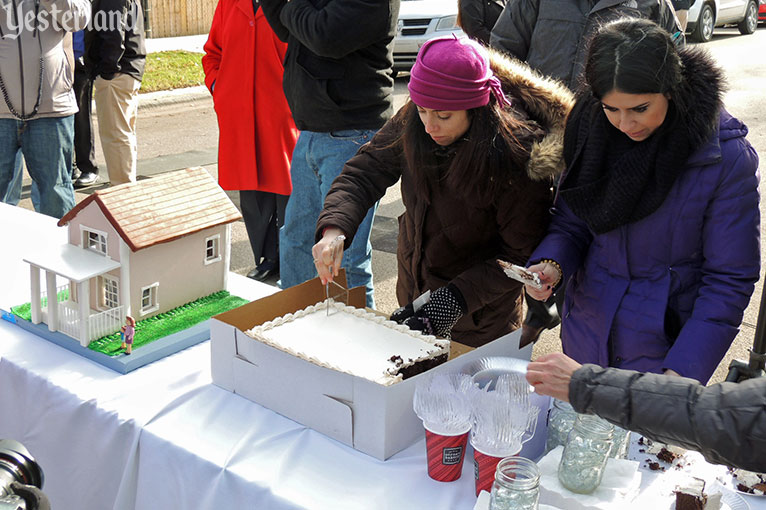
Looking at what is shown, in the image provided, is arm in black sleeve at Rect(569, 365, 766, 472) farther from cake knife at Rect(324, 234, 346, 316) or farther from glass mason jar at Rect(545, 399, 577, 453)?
cake knife at Rect(324, 234, 346, 316)

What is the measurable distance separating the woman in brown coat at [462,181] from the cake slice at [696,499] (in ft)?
2.76

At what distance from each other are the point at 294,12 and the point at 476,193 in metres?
1.21

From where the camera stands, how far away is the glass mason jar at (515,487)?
1.39m

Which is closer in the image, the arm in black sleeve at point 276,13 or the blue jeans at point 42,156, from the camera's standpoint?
the arm in black sleeve at point 276,13

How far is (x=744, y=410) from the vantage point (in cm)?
125

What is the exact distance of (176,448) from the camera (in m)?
1.76

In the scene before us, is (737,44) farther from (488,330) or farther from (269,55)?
(488,330)

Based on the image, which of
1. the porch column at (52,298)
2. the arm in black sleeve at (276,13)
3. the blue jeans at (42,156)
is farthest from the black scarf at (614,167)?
the blue jeans at (42,156)

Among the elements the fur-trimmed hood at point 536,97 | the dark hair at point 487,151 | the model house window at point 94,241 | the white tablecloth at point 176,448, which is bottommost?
the white tablecloth at point 176,448

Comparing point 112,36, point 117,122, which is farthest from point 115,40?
point 117,122

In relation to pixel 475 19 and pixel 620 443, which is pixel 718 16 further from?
pixel 620 443

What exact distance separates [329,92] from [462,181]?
108 cm

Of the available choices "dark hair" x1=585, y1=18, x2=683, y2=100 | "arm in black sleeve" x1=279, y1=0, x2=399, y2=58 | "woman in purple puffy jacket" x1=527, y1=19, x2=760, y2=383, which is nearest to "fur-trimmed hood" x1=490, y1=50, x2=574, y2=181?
"woman in purple puffy jacket" x1=527, y1=19, x2=760, y2=383

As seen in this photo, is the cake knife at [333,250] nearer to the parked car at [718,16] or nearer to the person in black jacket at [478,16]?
the person in black jacket at [478,16]
